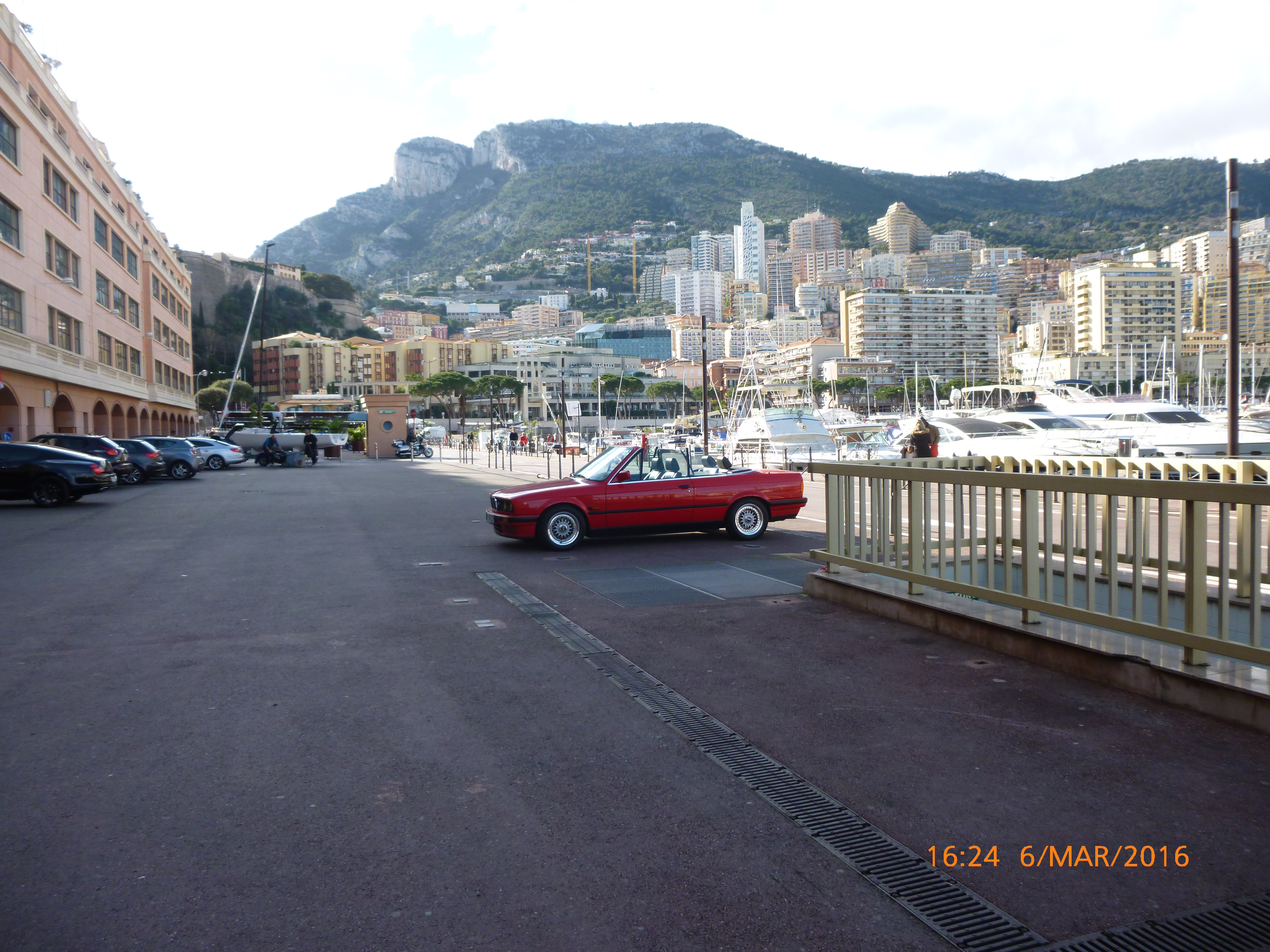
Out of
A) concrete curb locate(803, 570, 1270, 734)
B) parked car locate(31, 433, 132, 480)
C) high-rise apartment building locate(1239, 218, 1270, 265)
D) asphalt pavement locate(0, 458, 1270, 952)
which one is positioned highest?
high-rise apartment building locate(1239, 218, 1270, 265)

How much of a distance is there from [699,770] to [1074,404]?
3899 centimetres

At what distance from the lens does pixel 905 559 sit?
23.6 ft

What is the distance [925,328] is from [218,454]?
140 m

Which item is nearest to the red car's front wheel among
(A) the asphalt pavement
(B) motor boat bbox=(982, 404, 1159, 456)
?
(A) the asphalt pavement


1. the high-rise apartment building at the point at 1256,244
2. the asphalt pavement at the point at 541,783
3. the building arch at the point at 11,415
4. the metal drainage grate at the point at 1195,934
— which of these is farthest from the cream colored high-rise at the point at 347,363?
the metal drainage grate at the point at 1195,934

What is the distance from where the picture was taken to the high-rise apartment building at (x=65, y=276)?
96.3 ft

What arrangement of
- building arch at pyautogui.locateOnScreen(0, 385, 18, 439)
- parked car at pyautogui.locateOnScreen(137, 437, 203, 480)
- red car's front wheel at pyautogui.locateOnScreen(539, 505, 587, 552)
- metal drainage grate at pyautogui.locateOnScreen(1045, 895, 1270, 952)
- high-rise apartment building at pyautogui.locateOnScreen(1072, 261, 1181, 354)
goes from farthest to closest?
high-rise apartment building at pyautogui.locateOnScreen(1072, 261, 1181, 354)
parked car at pyautogui.locateOnScreen(137, 437, 203, 480)
building arch at pyautogui.locateOnScreen(0, 385, 18, 439)
red car's front wheel at pyautogui.locateOnScreen(539, 505, 587, 552)
metal drainage grate at pyautogui.locateOnScreen(1045, 895, 1270, 952)

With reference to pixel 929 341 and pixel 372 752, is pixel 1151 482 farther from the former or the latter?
pixel 929 341

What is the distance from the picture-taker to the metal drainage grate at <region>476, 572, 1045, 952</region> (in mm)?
2850

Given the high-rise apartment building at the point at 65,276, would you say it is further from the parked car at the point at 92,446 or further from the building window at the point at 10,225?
the parked car at the point at 92,446

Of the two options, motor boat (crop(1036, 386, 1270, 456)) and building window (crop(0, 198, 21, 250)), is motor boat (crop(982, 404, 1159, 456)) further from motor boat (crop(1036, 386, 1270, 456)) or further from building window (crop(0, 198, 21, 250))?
building window (crop(0, 198, 21, 250))

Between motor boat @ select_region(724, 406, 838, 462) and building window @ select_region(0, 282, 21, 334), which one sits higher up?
building window @ select_region(0, 282, 21, 334)

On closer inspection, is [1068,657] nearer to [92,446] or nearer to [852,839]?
[852,839]

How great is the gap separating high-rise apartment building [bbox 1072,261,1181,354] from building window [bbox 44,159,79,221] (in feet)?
432
